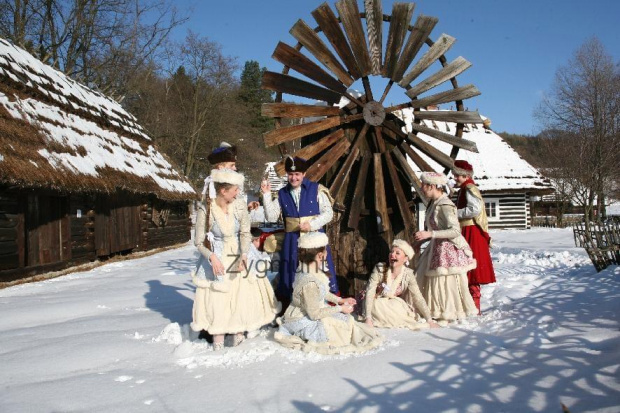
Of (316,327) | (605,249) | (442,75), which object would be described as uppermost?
(442,75)

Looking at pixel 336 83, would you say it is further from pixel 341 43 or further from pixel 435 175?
pixel 435 175

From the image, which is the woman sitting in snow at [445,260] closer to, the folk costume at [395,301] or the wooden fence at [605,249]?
the folk costume at [395,301]

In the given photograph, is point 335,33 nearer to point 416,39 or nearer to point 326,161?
point 416,39

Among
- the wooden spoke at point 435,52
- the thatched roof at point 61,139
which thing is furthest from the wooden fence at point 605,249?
the thatched roof at point 61,139

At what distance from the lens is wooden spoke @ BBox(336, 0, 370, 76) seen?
4934 millimetres

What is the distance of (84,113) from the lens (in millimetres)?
10711

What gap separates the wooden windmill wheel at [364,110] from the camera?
16.2 ft

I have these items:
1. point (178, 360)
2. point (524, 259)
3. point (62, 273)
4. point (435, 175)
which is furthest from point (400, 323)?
point (62, 273)

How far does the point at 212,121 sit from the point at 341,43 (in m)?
23.5

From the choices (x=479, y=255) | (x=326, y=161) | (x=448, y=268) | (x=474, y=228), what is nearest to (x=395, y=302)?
(x=448, y=268)

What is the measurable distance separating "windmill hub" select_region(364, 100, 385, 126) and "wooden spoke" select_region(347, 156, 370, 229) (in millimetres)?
401

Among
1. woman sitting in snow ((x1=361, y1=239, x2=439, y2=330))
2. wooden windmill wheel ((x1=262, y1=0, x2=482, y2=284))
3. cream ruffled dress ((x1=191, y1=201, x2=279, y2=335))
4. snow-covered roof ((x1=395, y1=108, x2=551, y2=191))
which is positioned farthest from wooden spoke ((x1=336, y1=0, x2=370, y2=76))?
snow-covered roof ((x1=395, y1=108, x2=551, y2=191))

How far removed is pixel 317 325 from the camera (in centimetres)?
364

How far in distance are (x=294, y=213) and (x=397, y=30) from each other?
2.35 m
